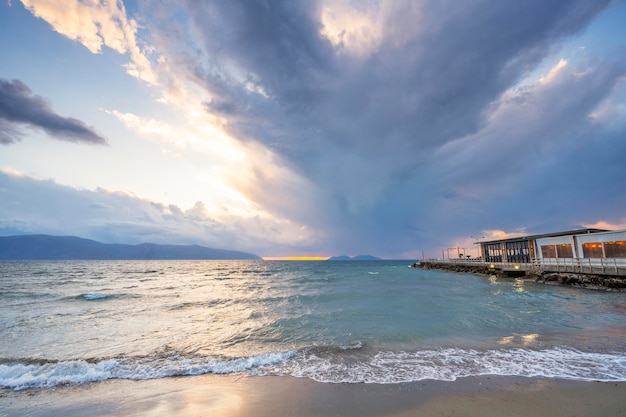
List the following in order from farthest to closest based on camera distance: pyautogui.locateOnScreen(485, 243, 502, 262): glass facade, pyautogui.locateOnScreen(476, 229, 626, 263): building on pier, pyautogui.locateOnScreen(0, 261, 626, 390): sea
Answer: pyautogui.locateOnScreen(485, 243, 502, 262): glass facade < pyautogui.locateOnScreen(476, 229, 626, 263): building on pier < pyautogui.locateOnScreen(0, 261, 626, 390): sea

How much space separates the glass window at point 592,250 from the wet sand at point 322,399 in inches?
1281

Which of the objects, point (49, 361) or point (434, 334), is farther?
point (434, 334)

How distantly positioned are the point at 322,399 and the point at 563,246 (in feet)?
138

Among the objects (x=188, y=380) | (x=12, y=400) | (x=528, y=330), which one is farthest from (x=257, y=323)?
(x=528, y=330)

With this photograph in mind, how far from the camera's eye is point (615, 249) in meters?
27.7

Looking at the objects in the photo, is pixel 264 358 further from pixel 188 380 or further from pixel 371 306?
pixel 371 306

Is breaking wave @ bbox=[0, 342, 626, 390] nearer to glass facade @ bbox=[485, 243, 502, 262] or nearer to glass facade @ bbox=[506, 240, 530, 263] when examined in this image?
glass facade @ bbox=[506, 240, 530, 263]

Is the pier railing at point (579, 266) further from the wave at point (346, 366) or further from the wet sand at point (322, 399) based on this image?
the wet sand at point (322, 399)

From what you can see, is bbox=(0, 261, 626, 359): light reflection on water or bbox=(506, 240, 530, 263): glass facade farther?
bbox=(506, 240, 530, 263): glass facade

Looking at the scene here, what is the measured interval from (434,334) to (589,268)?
27.1m

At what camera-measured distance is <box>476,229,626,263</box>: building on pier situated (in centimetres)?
2788

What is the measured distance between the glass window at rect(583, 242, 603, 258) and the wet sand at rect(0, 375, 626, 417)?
3254cm

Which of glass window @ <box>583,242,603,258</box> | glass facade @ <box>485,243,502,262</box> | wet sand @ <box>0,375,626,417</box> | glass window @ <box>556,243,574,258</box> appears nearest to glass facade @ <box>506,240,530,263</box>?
glass facade @ <box>485,243,502,262</box>

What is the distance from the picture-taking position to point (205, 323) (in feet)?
48.2
